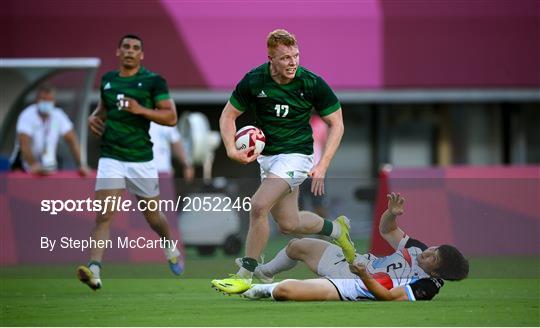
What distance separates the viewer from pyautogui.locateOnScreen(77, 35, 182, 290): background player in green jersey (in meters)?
12.8

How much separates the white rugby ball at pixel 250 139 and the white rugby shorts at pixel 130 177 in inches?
54.5

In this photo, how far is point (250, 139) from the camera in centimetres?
1170

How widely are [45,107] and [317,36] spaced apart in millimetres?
7169

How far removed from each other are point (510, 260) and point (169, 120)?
364 cm

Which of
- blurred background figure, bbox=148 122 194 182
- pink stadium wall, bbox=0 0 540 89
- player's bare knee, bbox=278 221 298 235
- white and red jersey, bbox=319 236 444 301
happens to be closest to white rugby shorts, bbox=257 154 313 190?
player's bare knee, bbox=278 221 298 235

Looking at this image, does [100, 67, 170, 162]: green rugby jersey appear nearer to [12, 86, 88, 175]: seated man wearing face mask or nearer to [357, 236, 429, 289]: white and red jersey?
[357, 236, 429, 289]: white and red jersey

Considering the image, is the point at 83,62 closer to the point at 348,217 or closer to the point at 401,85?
the point at 401,85

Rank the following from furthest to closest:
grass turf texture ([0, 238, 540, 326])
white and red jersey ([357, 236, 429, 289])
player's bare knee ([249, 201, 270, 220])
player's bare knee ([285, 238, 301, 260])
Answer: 1. player's bare knee ([285, 238, 301, 260])
2. player's bare knee ([249, 201, 270, 220])
3. white and red jersey ([357, 236, 429, 289])
4. grass turf texture ([0, 238, 540, 326])

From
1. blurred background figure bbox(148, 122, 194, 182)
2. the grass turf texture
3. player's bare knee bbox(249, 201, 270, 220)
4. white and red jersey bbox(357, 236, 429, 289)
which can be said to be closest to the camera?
the grass turf texture

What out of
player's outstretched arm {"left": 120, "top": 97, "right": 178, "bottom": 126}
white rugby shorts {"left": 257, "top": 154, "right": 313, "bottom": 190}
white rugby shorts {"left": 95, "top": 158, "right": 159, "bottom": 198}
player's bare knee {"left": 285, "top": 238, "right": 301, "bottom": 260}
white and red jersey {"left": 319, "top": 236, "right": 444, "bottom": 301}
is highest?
player's outstretched arm {"left": 120, "top": 97, "right": 178, "bottom": 126}

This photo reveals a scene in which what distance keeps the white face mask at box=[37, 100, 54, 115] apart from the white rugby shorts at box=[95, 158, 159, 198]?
206 inches

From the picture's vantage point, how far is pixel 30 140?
59.0ft

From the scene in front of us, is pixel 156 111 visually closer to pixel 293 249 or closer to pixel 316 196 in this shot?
pixel 316 196

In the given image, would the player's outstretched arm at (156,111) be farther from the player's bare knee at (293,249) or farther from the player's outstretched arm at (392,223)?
the player's outstretched arm at (392,223)
